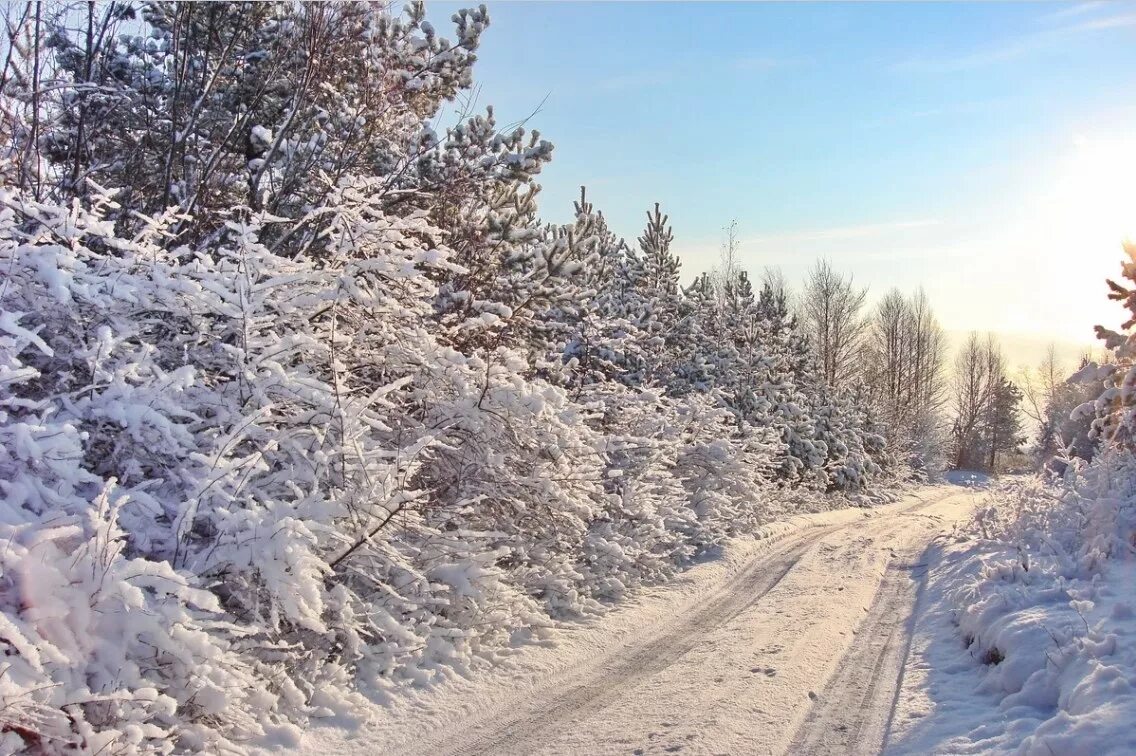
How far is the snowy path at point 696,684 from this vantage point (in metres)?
5.41

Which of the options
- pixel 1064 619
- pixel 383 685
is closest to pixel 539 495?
pixel 383 685

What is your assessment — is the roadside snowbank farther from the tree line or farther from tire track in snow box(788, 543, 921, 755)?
the tree line

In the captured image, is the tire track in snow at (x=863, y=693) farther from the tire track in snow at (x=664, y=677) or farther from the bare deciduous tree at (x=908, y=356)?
the bare deciduous tree at (x=908, y=356)

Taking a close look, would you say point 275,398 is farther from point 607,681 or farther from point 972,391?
point 972,391

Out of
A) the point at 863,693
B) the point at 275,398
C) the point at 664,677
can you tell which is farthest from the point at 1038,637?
the point at 275,398

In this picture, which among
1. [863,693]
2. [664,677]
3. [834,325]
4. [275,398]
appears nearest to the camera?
[275,398]

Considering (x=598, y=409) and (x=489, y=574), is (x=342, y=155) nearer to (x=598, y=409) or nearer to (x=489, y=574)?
(x=598, y=409)

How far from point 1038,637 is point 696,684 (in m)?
2.96

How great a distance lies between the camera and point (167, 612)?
4.37 metres

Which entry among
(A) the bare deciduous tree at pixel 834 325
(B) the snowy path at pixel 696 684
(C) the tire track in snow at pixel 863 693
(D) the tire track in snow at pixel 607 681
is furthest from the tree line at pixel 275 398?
(A) the bare deciduous tree at pixel 834 325

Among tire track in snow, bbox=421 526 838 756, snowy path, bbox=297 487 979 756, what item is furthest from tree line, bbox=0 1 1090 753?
tire track in snow, bbox=421 526 838 756

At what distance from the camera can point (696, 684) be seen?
6578 millimetres

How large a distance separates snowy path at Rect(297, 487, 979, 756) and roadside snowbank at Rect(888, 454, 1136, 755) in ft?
1.36

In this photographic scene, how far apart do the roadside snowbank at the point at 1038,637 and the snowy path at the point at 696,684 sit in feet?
1.36
